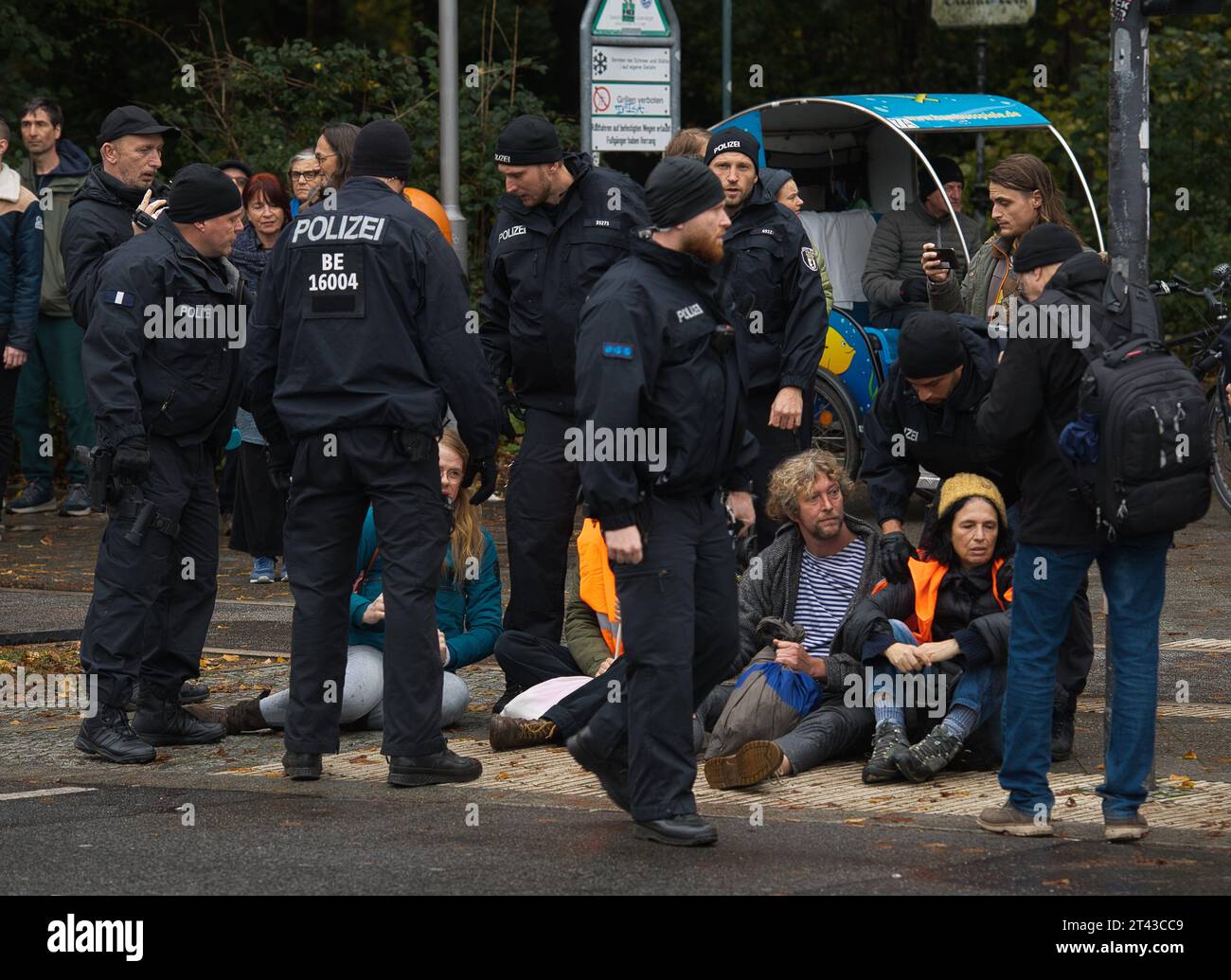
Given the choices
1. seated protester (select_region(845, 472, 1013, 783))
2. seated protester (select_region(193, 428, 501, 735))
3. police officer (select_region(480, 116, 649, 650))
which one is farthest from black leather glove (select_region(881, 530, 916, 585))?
seated protester (select_region(193, 428, 501, 735))

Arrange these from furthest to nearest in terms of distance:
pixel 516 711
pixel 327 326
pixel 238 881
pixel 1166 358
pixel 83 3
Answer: pixel 83 3
pixel 516 711
pixel 327 326
pixel 1166 358
pixel 238 881

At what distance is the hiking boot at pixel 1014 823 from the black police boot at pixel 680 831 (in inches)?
30.7

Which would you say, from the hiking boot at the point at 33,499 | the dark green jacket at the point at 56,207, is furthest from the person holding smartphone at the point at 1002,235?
the hiking boot at the point at 33,499

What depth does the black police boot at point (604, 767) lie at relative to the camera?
6.12 m

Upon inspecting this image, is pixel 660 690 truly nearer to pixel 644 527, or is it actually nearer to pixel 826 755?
pixel 644 527

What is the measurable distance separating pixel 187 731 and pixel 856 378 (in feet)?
20.2

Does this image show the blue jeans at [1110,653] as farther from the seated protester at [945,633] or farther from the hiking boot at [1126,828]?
the seated protester at [945,633]

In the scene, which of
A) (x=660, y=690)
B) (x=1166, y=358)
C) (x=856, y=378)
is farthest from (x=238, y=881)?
(x=856, y=378)

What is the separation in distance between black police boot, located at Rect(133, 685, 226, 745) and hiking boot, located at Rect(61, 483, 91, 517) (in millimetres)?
6081

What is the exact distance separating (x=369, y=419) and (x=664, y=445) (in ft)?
3.96

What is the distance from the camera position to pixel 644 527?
19.3 feet

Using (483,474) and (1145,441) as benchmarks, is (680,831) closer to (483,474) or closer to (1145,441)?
(1145,441)

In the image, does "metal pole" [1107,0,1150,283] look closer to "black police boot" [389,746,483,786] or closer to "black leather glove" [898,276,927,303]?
"black police boot" [389,746,483,786]

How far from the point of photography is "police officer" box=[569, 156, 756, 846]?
580cm
